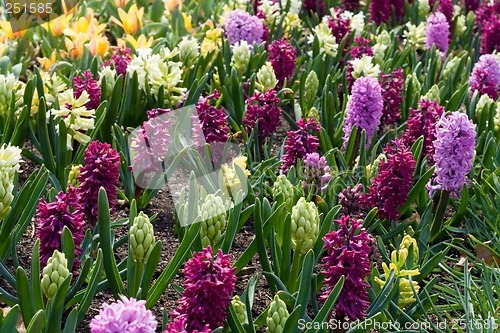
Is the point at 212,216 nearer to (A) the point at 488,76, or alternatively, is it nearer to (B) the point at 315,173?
(B) the point at 315,173

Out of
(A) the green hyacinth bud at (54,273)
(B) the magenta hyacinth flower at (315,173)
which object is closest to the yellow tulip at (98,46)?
(B) the magenta hyacinth flower at (315,173)

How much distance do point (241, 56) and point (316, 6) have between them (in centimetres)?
154

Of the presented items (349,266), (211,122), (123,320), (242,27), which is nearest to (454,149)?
(349,266)

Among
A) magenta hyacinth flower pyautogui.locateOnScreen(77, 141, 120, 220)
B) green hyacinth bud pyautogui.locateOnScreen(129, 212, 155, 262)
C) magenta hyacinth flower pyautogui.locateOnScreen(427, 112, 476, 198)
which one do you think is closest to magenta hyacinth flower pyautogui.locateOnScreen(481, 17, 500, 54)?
magenta hyacinth flower pyautogui.locateOnScreen(427, 112, 476, 198)

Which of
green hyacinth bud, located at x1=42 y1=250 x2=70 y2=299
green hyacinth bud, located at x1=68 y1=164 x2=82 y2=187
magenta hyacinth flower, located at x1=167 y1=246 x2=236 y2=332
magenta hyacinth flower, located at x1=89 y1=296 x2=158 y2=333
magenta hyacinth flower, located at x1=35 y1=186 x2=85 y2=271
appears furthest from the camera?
green hyacinth bud, located at x1=68 y1=164 x2=82 y2=187

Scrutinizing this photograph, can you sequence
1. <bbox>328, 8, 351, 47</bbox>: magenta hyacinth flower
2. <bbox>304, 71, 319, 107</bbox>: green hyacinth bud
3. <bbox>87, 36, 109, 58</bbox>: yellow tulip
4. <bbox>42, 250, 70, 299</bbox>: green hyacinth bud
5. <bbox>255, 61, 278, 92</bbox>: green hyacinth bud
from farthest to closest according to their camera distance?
1. <bbox>328, 8, 351, 47</bbox>: magenta hyacinth flower
2. <bbox>87, 36, 109, 58</bbox>: yellow tulip
3. <bbox>304, 71, 319, 107</bbox>: green hyacinth bud
4. <bbox>255, 61, 278, 92</bbox>: green hyacinth bud
5. <bbox>42, 250, 70, 299</bbox>: green hyacinth bud

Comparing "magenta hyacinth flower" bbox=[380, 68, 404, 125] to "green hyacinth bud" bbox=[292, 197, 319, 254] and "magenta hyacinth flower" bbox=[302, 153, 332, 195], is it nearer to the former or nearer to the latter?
"magenta hyacinth flower" bbox=[302, 153, 332, 195]

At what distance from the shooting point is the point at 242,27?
13.1 feet

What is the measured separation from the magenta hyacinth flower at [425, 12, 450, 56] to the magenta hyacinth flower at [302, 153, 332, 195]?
1.83m

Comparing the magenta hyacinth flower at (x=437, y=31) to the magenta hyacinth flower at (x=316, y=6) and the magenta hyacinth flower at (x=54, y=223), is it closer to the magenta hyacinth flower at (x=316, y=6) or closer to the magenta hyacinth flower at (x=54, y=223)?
the magenta hyacinth flower at (x=316, y=6)

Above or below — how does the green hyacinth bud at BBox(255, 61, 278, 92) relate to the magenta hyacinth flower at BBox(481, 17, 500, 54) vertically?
above

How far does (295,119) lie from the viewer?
3789mm

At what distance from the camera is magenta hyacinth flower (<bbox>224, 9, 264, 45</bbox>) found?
3.97 m

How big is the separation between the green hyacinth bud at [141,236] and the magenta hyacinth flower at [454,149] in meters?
0.97
